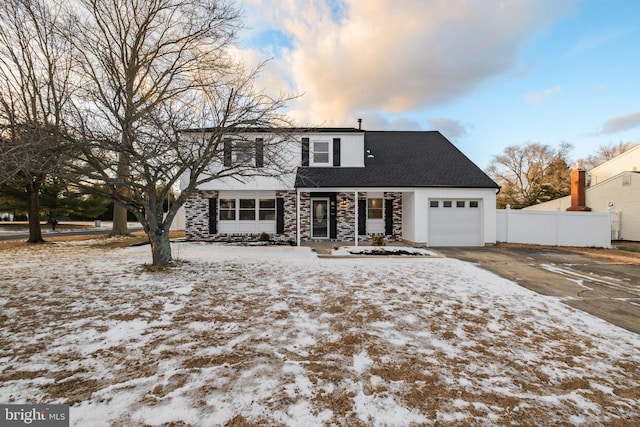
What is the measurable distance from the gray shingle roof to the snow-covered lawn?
7534 millimetres

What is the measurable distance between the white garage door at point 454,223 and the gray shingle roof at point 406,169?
3.43ft

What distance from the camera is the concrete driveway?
5.38 m

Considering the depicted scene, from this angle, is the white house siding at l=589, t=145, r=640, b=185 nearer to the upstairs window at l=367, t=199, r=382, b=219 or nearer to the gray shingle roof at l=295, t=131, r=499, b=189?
the gray shingle roof at l=295, t=131, r=499, b=189

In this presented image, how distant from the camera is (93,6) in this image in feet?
31.4

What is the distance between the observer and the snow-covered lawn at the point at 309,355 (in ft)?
8.16

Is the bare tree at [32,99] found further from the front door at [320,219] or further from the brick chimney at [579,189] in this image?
the brick chimney at [579,189]

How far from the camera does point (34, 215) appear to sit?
14781 mm

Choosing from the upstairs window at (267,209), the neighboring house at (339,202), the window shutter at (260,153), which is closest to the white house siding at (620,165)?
the neighboring house at (339,202)

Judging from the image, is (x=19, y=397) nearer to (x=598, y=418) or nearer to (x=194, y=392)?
(x=194, y=392)

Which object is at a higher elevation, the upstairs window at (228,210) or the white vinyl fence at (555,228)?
the upstairs window at (228,210)

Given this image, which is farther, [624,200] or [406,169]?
[624,200]

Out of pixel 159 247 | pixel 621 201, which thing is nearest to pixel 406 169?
pixel 159 247

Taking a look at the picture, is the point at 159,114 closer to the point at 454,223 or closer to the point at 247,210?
the point at 247,210

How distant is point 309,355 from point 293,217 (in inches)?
472
